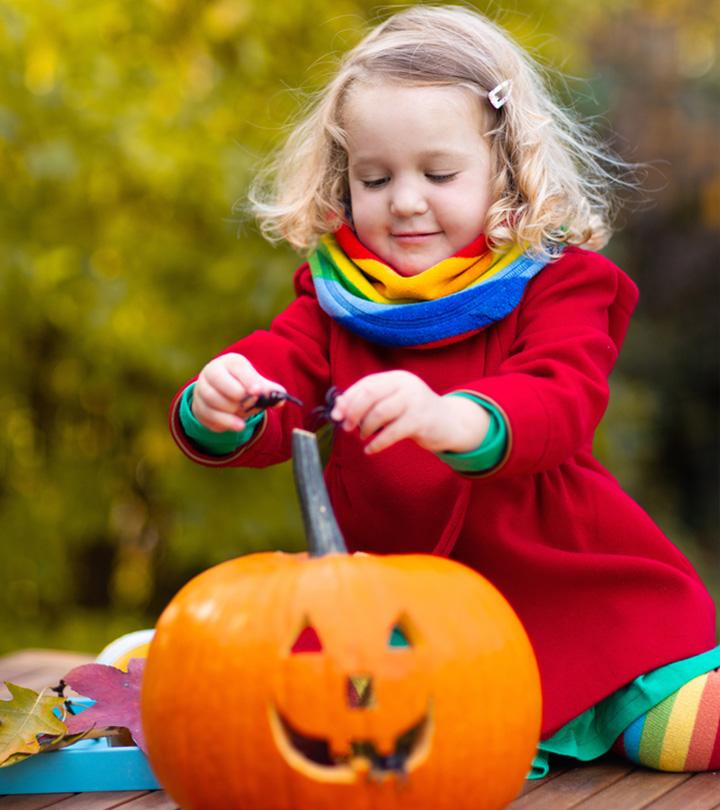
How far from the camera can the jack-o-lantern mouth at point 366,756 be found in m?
1.49

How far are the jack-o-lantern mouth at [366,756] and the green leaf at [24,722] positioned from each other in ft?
1.79

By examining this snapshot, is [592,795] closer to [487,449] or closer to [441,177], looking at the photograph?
[487,449]

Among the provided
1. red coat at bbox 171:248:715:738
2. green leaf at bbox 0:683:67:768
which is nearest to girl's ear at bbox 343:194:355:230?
red coat at bbox 171:248:715:738

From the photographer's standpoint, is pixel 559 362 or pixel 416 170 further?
pixel 416 170

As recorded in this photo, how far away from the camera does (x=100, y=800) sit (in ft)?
6.43

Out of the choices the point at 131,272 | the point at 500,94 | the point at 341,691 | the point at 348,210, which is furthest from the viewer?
the point at 131,272

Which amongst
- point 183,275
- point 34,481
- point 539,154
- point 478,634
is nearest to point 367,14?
point 183,275

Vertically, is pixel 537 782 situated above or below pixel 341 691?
below

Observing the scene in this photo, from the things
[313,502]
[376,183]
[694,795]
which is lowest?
[694,795]

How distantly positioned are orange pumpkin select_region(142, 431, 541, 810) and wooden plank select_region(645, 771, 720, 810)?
408 mm

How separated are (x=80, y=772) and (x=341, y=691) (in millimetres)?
715

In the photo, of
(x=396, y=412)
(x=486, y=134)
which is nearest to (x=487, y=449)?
(x=396, y=412)

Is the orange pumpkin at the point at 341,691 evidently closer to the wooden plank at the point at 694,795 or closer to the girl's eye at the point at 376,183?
the wooden plank at the point at 694,795

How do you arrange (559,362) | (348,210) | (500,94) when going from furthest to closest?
(348,210) < (500,94) < (559,362)
